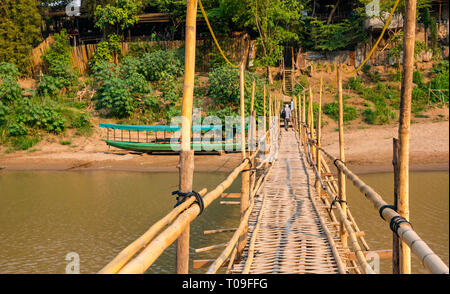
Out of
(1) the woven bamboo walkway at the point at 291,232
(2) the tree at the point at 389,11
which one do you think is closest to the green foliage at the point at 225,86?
(2) the tree at the point at 389,11

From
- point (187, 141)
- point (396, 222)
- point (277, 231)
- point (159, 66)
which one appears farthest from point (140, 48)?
point (396, 222)

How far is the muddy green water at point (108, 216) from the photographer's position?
6.75 metres

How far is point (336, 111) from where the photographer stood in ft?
59.5

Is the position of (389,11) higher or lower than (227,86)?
higher

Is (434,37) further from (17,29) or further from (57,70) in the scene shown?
(17,29)

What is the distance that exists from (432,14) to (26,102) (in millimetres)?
20213

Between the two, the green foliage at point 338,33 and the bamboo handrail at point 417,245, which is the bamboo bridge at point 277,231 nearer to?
the bamboo handrail at point 417,245

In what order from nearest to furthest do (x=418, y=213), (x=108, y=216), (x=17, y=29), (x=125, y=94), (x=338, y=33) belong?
(x=418, y=213)
(x=108, y=216)
(x=125, y=94)
(x=17, y=29)
(x=338, y=33)

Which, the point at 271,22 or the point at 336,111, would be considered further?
the point at 271,22

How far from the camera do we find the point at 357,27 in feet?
69.5

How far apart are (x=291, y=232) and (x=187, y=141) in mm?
2092

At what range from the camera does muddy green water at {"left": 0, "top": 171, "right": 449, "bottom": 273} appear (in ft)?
22.1
